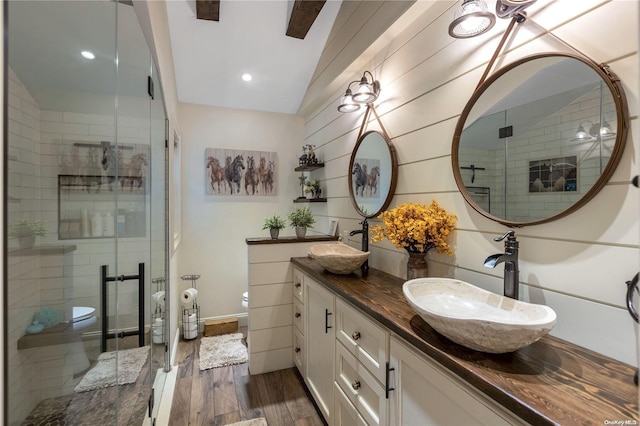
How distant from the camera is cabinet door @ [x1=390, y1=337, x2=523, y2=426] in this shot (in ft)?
2.47

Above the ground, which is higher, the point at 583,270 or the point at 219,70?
the point at 219,70

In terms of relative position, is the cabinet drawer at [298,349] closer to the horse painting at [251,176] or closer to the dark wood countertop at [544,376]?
the dark wood countertop at [544,376]

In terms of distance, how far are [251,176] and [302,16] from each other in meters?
1.81

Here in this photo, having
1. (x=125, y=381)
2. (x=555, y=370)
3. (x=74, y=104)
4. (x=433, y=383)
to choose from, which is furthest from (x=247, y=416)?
(x=74, y=104)

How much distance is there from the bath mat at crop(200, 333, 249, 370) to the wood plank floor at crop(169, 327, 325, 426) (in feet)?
0.25

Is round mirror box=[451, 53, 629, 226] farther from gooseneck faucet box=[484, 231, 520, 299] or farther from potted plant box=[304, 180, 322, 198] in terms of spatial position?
potted plant box=[304, 180, 322, 198]

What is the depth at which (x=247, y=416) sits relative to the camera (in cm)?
191

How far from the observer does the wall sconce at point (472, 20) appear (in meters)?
1.12

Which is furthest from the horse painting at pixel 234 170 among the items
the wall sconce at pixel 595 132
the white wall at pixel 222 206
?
the wall sconce at pixel 595 132

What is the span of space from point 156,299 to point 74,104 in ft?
4.82

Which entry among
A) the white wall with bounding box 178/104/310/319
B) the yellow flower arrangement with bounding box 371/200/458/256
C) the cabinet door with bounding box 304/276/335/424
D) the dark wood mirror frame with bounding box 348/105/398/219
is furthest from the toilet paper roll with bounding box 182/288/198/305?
the yellow flower arrangement with bounding box 371/200/458/256

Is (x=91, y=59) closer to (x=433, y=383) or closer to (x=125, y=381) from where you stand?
(x=125, y=381)

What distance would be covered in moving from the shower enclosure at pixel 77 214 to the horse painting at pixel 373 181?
151cm

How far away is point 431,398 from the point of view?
0.92 meters
